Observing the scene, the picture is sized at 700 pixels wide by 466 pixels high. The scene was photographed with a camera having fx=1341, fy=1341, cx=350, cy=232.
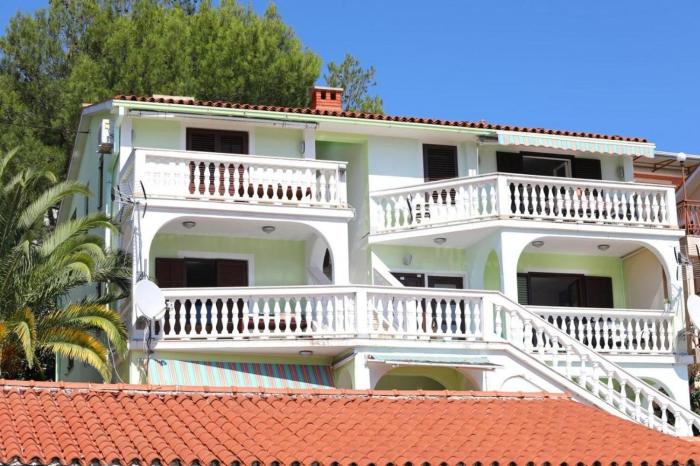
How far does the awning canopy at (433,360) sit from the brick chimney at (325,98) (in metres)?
8.77

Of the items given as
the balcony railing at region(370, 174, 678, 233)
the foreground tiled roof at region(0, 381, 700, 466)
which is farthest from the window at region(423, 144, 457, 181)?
the foreground tiled roof at region(0, 381, 700, 466)

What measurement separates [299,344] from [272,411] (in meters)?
7.31

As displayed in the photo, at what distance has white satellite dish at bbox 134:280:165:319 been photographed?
26.3 meters

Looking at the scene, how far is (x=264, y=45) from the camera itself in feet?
134

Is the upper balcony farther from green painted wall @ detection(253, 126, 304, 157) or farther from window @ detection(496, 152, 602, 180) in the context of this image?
window @ detection(496, 152, 602, 180)

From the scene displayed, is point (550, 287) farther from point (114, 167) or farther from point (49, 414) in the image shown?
point (49, 414)

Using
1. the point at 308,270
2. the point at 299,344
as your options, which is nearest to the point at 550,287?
the point at 308,270

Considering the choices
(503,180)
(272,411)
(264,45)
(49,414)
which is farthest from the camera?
(264,45)

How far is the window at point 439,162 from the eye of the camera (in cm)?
3350

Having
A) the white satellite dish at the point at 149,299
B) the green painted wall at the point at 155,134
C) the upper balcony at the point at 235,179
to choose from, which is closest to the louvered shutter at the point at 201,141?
the green painted wall at the point at 155,134

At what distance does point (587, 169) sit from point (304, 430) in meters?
17.7

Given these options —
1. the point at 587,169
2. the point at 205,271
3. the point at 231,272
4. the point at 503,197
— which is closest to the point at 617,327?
the point at 503,197

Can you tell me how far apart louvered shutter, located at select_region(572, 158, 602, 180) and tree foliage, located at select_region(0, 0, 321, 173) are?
9.51m

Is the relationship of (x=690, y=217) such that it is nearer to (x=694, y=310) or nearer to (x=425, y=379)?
(x=694, y=310)
